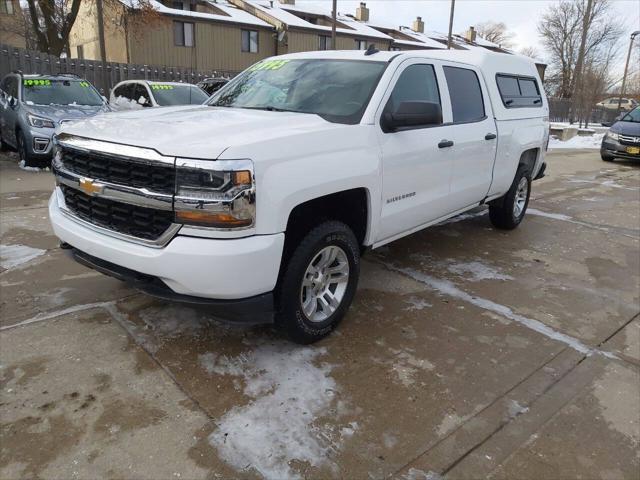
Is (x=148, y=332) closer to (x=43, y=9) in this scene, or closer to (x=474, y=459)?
(x=474, y=459)

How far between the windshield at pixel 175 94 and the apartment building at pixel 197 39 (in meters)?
16.0

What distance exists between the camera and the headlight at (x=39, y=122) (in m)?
8.98

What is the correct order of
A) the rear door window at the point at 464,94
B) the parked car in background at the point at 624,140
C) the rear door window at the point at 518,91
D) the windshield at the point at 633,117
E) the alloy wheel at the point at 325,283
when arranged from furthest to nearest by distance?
the windshield at the point at 633,117, the parked car in background at the point at 624,140, the rear door window at the point at 518,91, the rear door window at the point at 464,94, the alloy wheel at the point at 325,283

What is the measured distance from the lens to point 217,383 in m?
3.00

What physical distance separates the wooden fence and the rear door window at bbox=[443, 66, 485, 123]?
13.6 meters

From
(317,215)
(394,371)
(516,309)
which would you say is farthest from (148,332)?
(516,309)

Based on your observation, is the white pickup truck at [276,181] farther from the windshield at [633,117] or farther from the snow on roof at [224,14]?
the snow on roof at [224,14]

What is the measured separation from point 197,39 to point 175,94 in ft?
66.9

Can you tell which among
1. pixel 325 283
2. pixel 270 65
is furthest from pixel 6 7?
pixel 325 283

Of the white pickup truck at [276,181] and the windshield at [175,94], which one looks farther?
the windshield at [175,94]

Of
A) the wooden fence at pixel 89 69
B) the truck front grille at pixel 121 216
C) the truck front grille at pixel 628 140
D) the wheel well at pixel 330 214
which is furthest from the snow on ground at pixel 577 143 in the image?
the truck front grille at pixel 121 216

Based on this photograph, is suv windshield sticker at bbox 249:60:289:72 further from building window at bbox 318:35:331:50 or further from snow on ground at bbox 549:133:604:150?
building window at bbox 318:35:331:50

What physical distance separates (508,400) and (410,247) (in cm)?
290

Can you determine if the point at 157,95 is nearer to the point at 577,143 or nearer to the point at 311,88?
the point at 311,88
